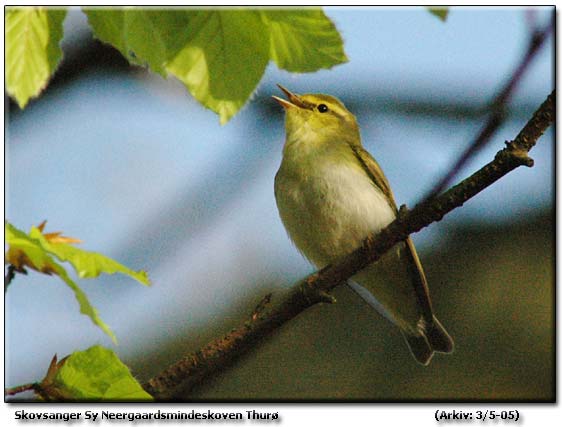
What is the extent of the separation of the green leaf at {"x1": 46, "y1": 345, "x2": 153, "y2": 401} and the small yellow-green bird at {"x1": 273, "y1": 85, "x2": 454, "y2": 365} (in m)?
0.95

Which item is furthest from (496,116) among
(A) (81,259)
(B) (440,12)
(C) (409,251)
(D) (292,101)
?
(D) (292,101)

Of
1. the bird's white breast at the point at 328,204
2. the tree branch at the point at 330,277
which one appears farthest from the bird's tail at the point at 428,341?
the tree branch at the point at 330,277

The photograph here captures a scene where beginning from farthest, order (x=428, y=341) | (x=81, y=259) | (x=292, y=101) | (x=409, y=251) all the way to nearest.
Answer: (x=292, y=101) < (x=428, y=341) < (x=409, y=251) < (x=81, y=259)

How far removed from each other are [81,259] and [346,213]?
1.08 m

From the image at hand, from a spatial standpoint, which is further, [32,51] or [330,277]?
[330,277]

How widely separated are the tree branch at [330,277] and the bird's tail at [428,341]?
81cm

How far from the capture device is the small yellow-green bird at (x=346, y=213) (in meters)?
1.84

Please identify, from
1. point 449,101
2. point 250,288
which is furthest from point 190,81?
point 250,288

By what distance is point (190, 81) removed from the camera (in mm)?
856

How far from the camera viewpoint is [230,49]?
0.86 meters

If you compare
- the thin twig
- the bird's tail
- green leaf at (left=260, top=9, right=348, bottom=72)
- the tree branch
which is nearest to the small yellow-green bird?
the bird's tail

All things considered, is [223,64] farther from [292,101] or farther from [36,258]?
[292,101]

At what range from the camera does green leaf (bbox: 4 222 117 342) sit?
2.71 feet

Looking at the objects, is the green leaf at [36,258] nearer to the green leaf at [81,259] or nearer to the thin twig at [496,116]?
the green leaf at [81,259]
